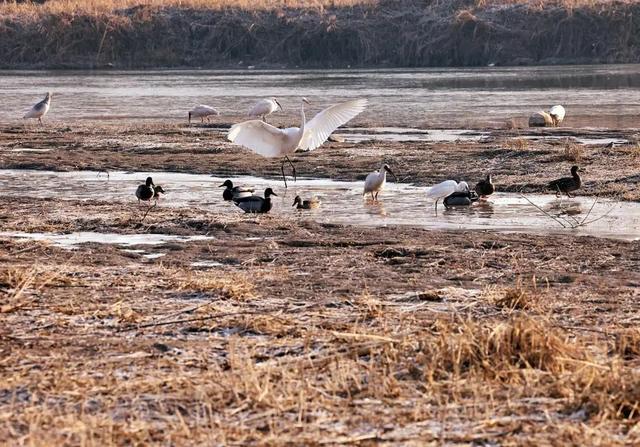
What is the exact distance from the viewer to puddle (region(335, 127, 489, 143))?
19.7 meters

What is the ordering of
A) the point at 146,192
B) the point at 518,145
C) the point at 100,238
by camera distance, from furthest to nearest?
1. the point at 518,145
2. the point at 146,192
3. the point at 100,238

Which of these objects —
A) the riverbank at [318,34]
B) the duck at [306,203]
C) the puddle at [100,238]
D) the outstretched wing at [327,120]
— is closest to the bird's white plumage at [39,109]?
the outstretched wing at [327,120]

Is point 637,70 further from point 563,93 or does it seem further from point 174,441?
point 174,441

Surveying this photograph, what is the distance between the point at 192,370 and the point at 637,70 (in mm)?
33816

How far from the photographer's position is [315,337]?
6.24 m

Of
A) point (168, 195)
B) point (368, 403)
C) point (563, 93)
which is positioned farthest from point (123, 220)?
point (563, 93)

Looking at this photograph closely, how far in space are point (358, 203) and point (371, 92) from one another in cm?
1759

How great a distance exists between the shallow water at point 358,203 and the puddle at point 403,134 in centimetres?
457

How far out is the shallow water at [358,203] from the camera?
11.4 metres

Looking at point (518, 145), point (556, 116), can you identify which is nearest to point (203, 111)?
point (556, 116)

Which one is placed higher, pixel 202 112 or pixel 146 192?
pixel 202 112

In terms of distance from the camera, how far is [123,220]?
37.0 ft

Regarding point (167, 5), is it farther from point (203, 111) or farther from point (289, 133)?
point (289, 133)

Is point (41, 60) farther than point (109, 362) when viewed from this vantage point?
Yes
